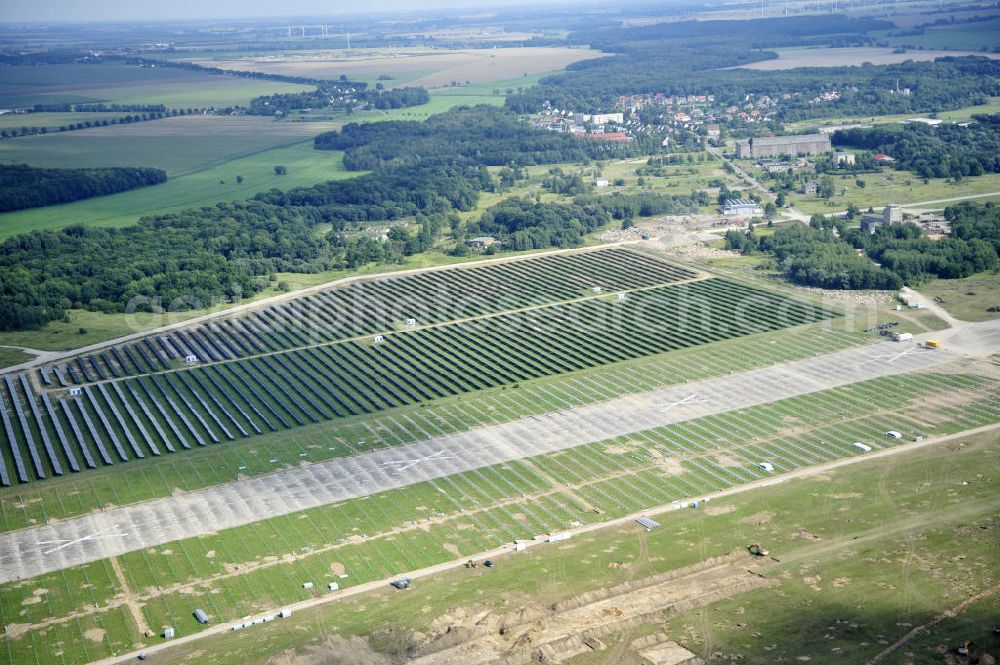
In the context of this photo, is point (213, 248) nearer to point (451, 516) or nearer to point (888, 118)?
point (451, 516)

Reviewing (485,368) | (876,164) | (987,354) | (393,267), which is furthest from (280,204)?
(987,354)

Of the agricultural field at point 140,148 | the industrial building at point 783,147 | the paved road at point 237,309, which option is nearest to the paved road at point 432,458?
the paved road at point 237,309

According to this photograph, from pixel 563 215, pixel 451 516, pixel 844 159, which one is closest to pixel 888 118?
pixel 844 159

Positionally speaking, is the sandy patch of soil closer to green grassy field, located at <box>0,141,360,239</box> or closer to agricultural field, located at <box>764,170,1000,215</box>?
agricultural field, located at <box>764,170,1000,215</box>

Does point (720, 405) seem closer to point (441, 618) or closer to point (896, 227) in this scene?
point (441, 618)

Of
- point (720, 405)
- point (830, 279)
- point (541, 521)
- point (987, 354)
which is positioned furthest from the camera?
point (830, 279)

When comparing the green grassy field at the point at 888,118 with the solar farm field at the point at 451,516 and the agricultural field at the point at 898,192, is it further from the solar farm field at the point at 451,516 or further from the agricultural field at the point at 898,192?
the solar farm field at the point at 451,516

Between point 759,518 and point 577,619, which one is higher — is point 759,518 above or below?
above
